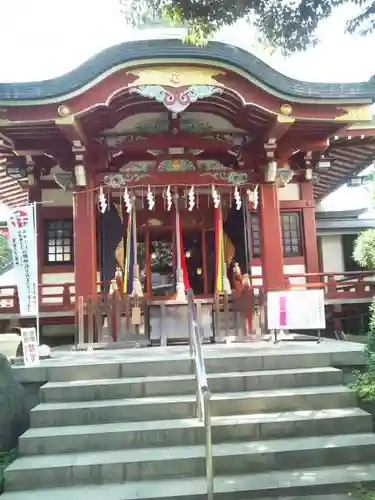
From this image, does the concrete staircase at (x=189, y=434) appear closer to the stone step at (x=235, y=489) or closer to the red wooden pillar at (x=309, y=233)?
→ the stone step at (x=235, y=489)

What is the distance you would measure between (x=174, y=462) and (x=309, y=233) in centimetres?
791

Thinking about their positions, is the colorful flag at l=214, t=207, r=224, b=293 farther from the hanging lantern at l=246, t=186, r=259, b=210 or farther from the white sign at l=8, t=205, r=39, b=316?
the white sign at l=8, t=205, r=39, b=316

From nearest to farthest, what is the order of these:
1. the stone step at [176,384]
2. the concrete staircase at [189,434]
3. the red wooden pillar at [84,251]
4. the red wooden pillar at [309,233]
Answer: the concrete staircase at [189,434], the stone step at [176,384], the red wooden pillar at [84,251], the red wooden pillar at [309,233]

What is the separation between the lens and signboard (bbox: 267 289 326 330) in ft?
24.7

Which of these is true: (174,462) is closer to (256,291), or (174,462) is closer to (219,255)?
(219,255)

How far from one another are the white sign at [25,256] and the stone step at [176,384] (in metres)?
2.27

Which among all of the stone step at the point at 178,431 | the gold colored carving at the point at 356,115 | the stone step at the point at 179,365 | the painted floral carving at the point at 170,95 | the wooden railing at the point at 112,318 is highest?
the painted floral carving at the point at 170,95

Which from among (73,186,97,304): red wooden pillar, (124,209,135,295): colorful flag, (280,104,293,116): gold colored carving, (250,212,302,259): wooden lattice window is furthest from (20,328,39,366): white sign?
(250,212,302,259): wooden lattice window

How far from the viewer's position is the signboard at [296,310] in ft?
24.7

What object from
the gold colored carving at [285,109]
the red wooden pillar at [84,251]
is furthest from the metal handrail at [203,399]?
the gold colored carving at [285,109]

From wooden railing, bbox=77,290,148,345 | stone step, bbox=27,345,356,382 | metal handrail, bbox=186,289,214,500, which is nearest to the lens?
metal handrail, bbox=186,289,214,500

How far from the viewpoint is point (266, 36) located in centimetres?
583

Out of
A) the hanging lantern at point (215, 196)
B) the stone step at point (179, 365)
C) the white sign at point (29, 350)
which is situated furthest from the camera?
the hanging lantern at point (215, 196)

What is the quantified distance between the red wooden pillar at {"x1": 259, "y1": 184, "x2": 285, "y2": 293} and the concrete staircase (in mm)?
3512
